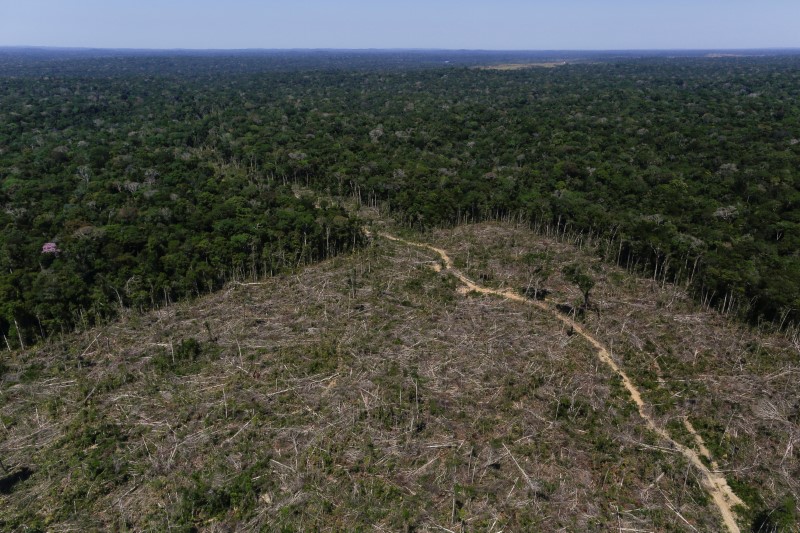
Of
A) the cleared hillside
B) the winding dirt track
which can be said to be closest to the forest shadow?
the cleared hillside

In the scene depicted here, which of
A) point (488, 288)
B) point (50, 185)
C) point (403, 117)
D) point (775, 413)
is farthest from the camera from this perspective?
point (403, 117)

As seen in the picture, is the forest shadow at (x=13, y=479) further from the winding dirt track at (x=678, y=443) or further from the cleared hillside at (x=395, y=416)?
the winding dirt track at (x=678, y=443)

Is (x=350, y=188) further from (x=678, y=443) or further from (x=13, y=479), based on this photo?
(x=678, y=443)

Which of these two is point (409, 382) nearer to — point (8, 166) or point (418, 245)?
point (418, 245)

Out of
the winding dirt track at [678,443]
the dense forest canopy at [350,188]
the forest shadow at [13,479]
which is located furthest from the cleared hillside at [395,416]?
the dense forest canopy at [350,188]

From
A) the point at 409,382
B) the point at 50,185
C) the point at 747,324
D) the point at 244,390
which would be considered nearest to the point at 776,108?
the point at 747,324

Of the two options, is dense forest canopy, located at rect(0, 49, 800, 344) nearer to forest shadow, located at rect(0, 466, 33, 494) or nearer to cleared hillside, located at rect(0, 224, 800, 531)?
cleared hillside, located at rect(0, 224, 800, 531)

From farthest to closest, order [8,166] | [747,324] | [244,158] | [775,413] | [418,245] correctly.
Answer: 1. [244,158]
2. [8,166]
3. [418,245]
4. [747,324]
5. [775,413]
